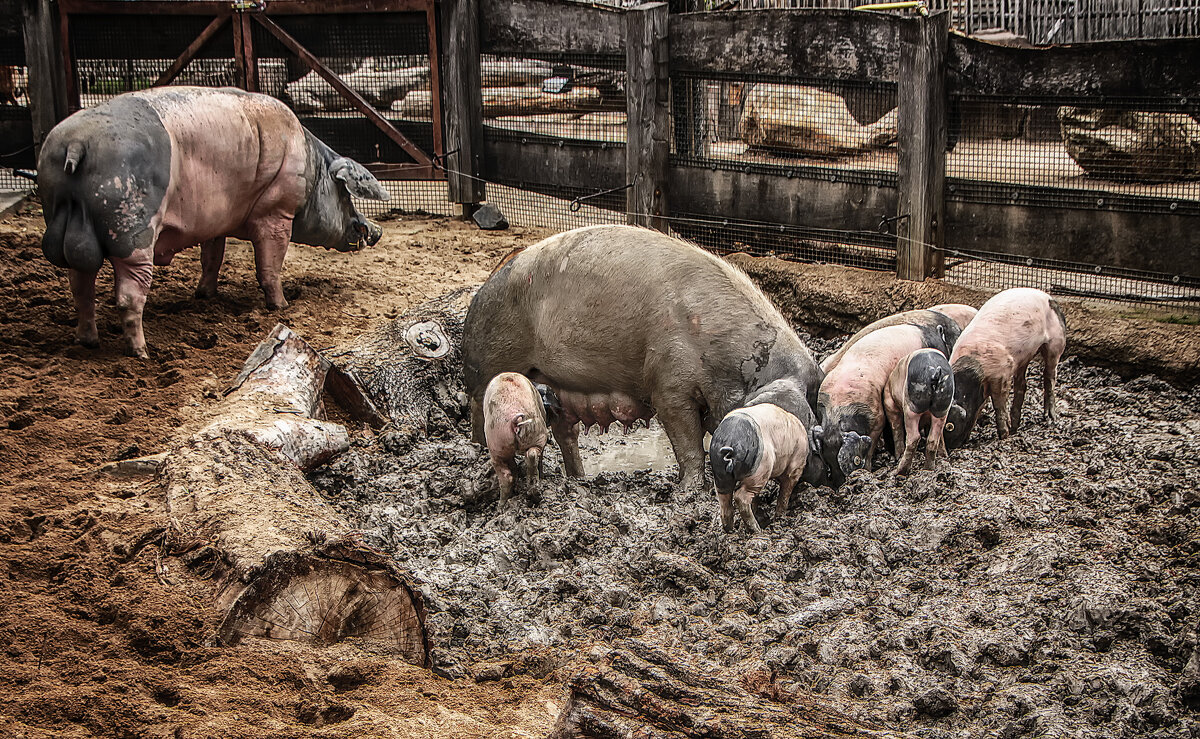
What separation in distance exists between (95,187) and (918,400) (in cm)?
439

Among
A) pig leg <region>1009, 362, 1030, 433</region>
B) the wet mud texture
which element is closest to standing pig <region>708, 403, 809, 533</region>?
the wet mud texture

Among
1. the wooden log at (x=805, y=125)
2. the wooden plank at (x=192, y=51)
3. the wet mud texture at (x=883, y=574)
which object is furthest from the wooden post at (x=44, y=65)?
the wooden log at (x=805, y=125)

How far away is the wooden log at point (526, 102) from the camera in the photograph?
9.12 meters

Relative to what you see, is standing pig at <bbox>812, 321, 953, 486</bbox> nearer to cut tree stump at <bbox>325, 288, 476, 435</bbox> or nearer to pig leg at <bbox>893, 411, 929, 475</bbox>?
pig leg at <bbox>893, 411, 929, 475</bbox>

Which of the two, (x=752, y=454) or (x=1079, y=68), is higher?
(x=1079, y=68)

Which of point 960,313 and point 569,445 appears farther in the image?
point 960,313

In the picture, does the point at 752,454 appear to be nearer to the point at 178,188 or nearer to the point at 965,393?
the point at 965,393

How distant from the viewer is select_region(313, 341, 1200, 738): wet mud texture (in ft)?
10.9

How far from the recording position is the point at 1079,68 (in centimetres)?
639

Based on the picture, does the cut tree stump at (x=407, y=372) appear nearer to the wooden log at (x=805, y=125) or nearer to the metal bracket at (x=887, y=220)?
the metal bracket at (x=887, y=220)

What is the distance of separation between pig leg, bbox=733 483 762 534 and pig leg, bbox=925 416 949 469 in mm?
1118

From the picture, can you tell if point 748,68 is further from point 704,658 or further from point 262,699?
point 262,699

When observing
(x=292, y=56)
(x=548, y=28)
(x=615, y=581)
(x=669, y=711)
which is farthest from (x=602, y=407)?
(x=292, y=56)

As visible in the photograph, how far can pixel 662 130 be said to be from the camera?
8383 millimetres
